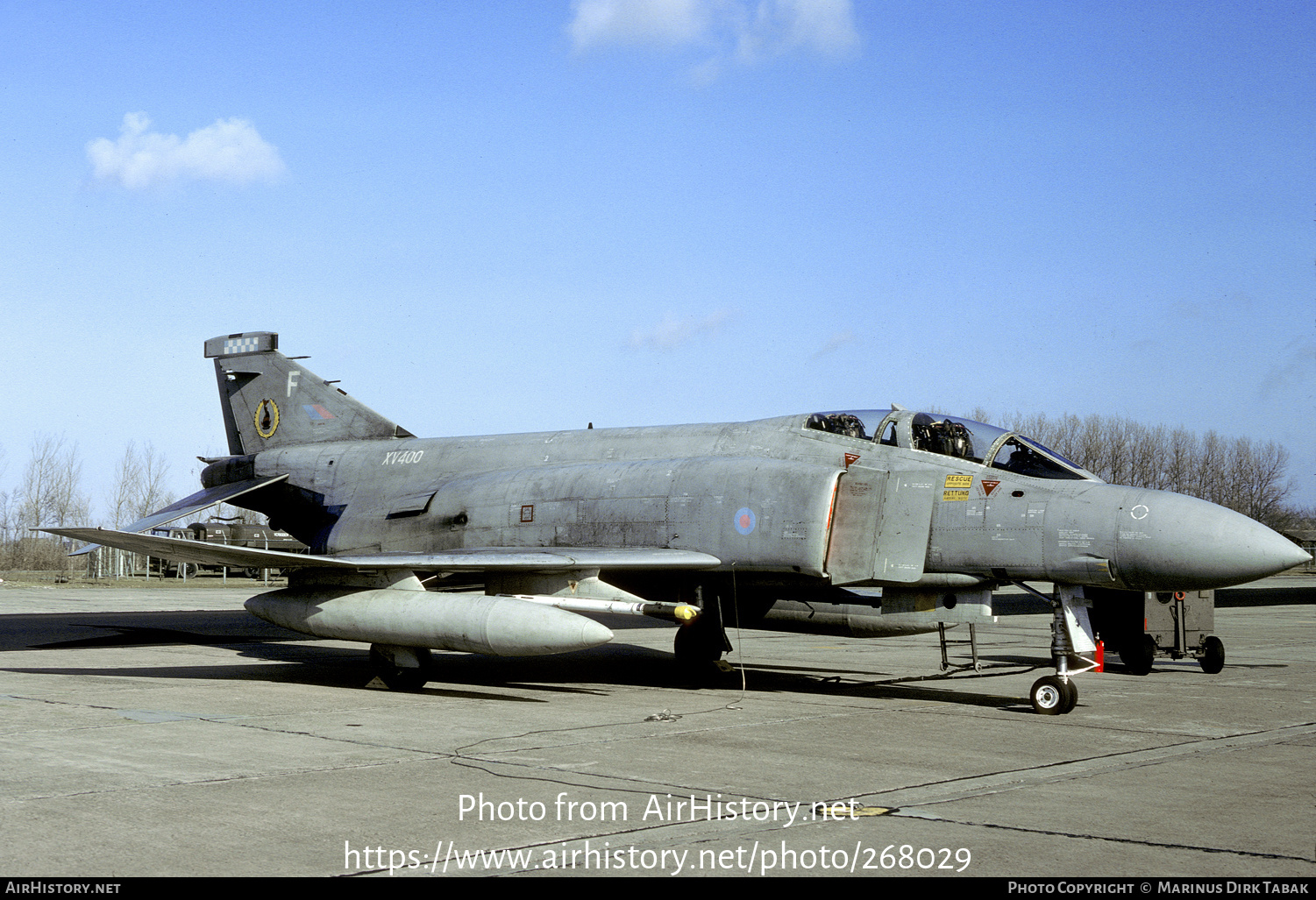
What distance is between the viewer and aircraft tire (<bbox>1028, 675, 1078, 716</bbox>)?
9.94m

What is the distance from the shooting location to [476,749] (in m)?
7.81

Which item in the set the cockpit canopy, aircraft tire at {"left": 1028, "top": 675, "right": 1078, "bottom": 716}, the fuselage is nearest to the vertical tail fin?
the fuselage

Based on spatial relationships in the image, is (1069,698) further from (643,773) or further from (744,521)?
(643,773)

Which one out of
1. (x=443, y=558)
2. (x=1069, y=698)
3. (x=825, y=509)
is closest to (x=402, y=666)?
(x=443, y=558)

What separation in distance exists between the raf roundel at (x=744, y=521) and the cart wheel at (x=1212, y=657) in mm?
6613

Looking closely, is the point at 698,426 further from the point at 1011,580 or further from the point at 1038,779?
the point at 1038,779

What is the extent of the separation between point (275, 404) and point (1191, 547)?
12.6 meters

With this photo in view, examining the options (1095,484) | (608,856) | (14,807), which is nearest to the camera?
(608,856)

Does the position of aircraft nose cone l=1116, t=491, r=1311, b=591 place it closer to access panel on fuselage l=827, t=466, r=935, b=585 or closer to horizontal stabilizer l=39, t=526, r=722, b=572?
access panel on fuselage l=827, t=466, r=935, b=585

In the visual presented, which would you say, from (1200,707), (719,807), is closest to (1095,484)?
(1200,707)

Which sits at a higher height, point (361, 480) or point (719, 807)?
point (361, 480)

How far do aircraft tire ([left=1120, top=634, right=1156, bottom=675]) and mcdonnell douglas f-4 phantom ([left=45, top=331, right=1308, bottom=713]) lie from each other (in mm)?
238

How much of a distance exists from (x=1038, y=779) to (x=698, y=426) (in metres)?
7.10
